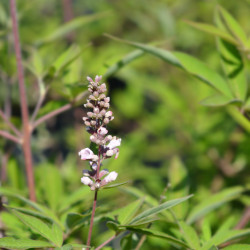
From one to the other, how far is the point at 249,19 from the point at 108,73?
1.71 meters

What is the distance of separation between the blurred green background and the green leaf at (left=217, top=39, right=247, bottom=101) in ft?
0.44

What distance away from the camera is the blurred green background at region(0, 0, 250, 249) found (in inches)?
49.1

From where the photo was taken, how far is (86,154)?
72 cm

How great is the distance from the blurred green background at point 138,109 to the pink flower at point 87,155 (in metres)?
0.34

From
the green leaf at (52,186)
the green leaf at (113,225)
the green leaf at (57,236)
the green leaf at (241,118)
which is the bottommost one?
the green leaf at (57,236)

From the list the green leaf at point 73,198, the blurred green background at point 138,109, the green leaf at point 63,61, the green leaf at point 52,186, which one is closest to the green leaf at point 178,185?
the blurred green background at point 138,109

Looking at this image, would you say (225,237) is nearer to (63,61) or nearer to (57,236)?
(57,236)

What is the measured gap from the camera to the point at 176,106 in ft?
6.51

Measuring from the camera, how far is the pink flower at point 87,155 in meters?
0.71

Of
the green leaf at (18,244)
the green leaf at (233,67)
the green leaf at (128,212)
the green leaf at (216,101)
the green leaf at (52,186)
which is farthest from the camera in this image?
the green leaf at (52,186)

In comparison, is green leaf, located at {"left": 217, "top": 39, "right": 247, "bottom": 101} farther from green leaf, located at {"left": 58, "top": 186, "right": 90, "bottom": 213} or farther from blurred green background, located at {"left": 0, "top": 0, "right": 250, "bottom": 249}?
green leaf, located at {"left": 58, "top": 186, "right": 90, "bottom": 213}

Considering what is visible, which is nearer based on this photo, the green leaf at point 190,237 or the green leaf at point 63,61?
the green leaf at point 190,237

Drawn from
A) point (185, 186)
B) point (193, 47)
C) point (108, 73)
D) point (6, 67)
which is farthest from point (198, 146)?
point (193, 47)

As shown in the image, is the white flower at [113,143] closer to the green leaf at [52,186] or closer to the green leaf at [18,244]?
the green leaf at [18,244]
